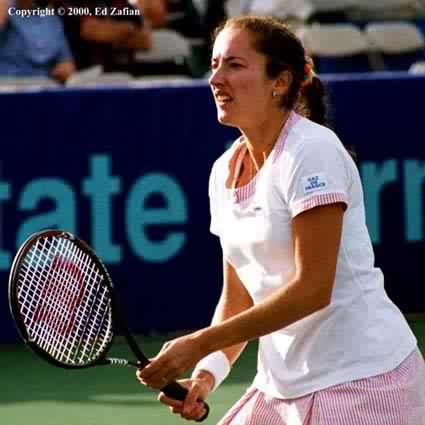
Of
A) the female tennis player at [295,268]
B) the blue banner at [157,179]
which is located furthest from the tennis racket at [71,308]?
the blue banner at [157,179]

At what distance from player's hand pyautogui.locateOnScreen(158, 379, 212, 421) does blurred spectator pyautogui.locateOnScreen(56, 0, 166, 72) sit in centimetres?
520

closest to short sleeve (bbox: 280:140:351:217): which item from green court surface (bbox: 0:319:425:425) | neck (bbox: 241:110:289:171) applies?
neck (bbox: 241:110:289:171)

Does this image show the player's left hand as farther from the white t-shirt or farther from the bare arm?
the white t-shirt

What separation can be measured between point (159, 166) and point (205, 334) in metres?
3.62

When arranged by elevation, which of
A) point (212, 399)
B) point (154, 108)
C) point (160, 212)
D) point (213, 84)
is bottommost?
point (212, 399)

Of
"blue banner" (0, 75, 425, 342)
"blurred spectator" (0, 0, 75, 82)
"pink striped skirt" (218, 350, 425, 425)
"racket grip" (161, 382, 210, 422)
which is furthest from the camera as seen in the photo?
"blurred spectator" (0, 0, 75, 82)

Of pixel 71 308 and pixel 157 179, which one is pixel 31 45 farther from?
pixel 71 308

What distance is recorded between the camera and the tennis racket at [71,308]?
362 cm

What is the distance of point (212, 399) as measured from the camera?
231 inches

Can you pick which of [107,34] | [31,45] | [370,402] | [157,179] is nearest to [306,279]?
[370,402]

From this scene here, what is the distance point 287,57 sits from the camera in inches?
138

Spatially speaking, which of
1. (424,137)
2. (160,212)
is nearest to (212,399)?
(160,212)

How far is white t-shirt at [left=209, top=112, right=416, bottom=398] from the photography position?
11.0ft

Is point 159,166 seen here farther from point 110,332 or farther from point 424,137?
point 110,332
